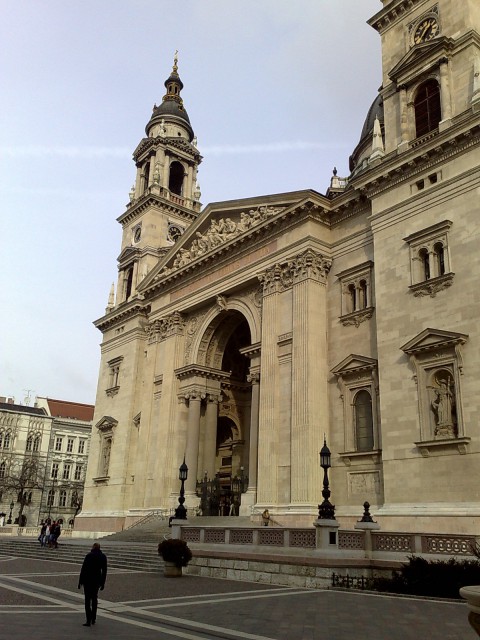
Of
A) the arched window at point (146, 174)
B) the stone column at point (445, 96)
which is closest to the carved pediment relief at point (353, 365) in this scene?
the stone column at point (445, 96)

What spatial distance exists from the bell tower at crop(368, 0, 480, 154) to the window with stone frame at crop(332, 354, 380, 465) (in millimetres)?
10371

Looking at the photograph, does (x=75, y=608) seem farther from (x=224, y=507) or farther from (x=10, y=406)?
(x=10, y=406)

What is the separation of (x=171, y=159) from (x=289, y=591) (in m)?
44.1

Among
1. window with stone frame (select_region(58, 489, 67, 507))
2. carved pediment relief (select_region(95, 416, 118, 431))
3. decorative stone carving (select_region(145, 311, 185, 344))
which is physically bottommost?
window with stone frame (select_region(58, 489, 67, 507))

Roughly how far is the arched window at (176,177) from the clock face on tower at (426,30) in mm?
29044

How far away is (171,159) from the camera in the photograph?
53.9 m

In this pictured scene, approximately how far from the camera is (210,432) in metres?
38.4

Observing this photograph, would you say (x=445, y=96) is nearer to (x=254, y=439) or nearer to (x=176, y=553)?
(x=254, y=439)

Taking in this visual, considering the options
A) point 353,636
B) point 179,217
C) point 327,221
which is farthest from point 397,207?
point 179,217

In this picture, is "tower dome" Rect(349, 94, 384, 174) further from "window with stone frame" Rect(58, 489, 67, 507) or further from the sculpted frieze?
"window with stone frame" Rect(58, 489, 67, 507)

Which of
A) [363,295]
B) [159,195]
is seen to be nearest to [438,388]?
[363,295]

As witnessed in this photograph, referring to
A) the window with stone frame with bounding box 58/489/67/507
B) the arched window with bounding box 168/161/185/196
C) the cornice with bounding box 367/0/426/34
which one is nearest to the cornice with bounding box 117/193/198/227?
the arched window with bounding box 168/161/185/196

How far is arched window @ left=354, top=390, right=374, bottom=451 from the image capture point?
27.2 m

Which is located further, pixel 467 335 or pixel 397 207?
pixel 397 207
